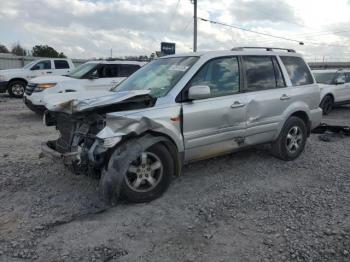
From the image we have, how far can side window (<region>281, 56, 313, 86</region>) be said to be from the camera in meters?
6.48

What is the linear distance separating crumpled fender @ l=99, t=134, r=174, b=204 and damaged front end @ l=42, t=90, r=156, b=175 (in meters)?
0.13

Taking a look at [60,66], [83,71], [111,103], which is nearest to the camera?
[111,103]

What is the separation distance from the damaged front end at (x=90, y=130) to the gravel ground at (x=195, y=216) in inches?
22.4

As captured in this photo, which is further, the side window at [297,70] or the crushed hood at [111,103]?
the side window at [297,70]

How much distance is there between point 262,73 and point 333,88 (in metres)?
8.96

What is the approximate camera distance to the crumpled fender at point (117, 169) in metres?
4.24

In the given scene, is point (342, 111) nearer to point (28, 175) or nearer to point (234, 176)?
point (234, 176)

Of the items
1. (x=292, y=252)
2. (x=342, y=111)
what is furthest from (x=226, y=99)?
(x=342, y=111)

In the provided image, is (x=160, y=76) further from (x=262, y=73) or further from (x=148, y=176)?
(x=262, y=73)

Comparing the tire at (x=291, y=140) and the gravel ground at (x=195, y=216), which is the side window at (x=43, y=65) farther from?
the tire at (x=291, y=140)

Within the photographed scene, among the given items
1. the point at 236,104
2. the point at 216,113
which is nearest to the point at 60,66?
the point at 236,104

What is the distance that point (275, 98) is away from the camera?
6.03 meters

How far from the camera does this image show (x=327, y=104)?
13.8 m

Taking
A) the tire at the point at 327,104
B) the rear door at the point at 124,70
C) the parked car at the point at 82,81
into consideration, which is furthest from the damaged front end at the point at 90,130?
the tire at the point at 327,104
